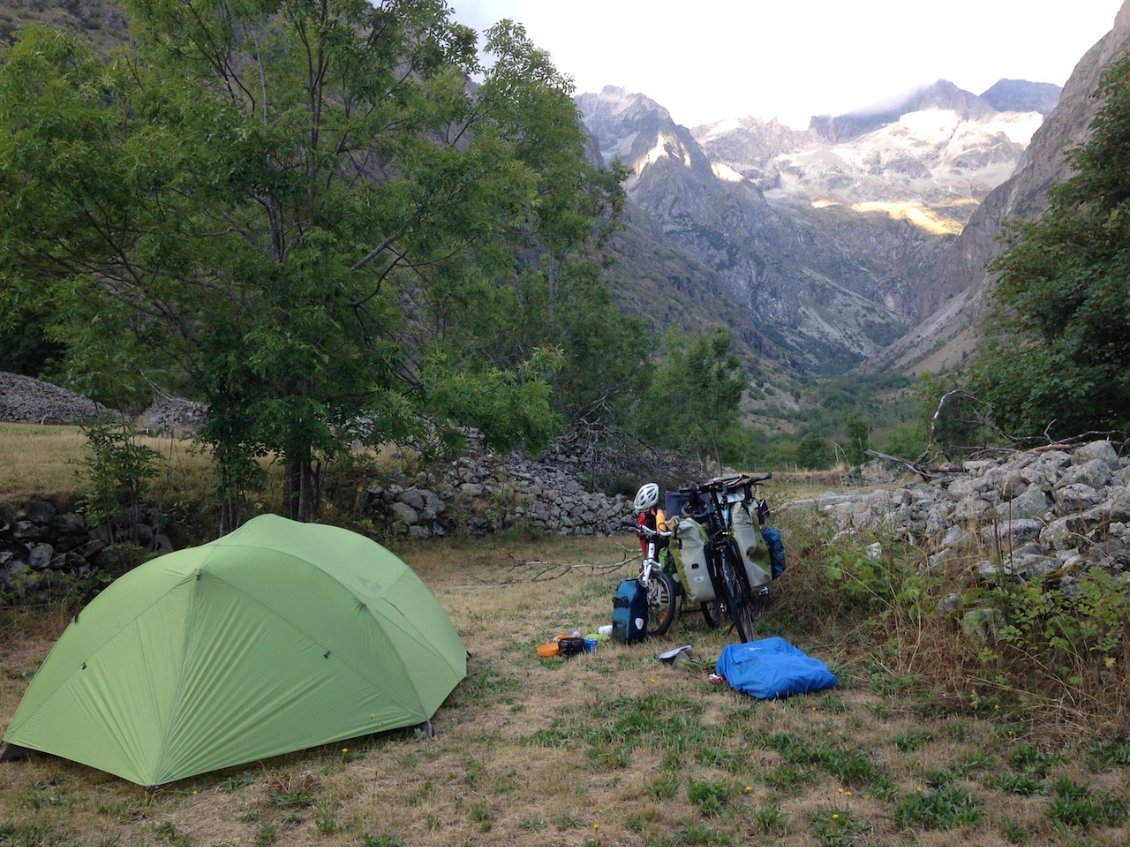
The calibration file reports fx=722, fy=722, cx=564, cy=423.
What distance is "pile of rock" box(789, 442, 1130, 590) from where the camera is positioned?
570 centimetres

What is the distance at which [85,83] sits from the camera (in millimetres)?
10617

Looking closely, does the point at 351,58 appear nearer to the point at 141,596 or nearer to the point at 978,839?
the point at 141,596

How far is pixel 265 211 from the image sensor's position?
42.4ft

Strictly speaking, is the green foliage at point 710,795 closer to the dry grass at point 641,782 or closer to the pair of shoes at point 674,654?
the dry grass at point 641,782

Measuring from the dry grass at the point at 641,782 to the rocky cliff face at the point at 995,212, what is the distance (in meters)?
125

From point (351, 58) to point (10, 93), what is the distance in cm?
477

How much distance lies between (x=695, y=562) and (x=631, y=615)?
0.94 metres

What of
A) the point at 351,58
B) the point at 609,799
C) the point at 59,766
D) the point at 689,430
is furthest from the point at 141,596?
the point at 689,430

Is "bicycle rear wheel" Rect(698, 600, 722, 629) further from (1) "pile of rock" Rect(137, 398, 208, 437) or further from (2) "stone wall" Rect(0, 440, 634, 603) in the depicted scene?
(1) "pile of rock" Rect(137, 398, 208, 437)

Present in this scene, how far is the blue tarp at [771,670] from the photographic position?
5594mm

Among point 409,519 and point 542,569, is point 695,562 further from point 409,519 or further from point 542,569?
point 409,519

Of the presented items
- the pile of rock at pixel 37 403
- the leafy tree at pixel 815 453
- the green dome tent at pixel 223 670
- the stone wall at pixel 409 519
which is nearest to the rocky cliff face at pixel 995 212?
the leafy tree at pixel 815 453

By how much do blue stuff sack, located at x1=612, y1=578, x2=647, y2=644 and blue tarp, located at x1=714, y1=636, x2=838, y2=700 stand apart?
1.28 meters

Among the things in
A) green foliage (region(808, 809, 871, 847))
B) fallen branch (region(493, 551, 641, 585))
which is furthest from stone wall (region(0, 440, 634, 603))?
green foliage (region(808, 809, 871, 847))
